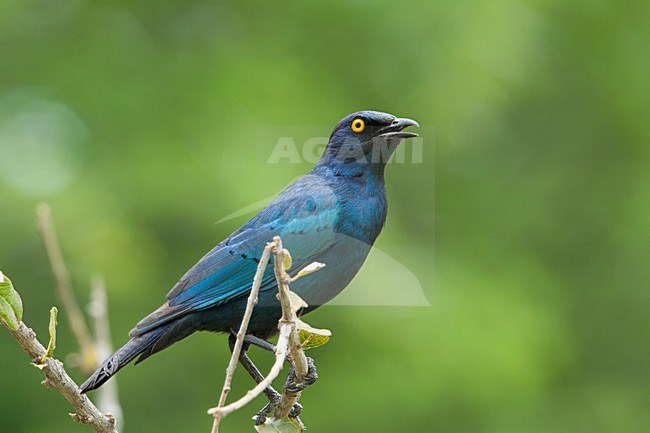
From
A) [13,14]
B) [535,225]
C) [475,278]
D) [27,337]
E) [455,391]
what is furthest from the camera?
[535,225]

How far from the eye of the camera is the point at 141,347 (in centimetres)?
391

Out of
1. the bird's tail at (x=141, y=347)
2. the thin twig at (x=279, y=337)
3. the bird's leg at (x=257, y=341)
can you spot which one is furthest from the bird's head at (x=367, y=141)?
the thin twig at (x=279, y=337)

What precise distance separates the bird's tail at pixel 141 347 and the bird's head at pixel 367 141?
3.75 feet

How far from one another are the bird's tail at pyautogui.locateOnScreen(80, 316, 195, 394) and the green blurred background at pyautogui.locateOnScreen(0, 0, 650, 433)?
8.67ft

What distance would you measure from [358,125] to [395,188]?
2899mm

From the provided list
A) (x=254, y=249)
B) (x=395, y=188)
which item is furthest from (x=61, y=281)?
(x=395, y=188)

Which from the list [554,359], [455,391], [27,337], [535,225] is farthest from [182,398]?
[27,337]

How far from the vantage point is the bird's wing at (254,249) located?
4090 millimetres

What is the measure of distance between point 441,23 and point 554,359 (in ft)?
9.86

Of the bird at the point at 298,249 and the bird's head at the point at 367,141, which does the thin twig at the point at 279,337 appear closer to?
the bird at the point at 298,249

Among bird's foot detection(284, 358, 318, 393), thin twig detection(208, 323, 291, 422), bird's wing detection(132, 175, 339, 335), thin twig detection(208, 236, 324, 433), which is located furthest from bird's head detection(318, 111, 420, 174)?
thin twig detection(208, 323, 291, 422)

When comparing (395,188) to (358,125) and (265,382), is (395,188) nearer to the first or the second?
(358,125)

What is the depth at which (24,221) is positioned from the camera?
302 inches

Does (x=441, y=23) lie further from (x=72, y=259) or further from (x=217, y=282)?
(x=217, y=282)
